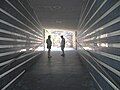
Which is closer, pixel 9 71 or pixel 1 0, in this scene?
pixel 1 0

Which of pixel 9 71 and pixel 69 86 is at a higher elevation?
pixel 9 71

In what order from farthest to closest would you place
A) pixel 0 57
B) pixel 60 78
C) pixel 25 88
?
1. pixel 60 78
2. pixel 25 88
3. pixel 0 57

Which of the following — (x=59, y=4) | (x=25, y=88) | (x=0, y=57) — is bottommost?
(x=25, y=88)

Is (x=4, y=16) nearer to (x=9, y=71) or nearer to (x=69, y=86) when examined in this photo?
(x=9, y=71)

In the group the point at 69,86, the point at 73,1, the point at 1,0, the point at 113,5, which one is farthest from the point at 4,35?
the point at 73,1

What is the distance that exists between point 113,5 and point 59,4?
7.98 metres

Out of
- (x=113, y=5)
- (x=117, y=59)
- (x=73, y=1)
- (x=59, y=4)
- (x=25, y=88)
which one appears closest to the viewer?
(x=117, y=59)

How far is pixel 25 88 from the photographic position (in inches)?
244

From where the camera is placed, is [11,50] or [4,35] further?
[11,50]

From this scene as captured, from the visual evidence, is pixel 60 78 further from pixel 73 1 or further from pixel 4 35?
pixel 73 1

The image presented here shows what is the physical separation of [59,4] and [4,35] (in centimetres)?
670

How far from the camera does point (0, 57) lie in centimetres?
511

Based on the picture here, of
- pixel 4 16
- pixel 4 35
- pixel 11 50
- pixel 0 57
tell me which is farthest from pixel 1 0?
pixel 11 50

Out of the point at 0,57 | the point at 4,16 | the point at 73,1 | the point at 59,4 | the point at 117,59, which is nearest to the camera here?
the point at 117,59
